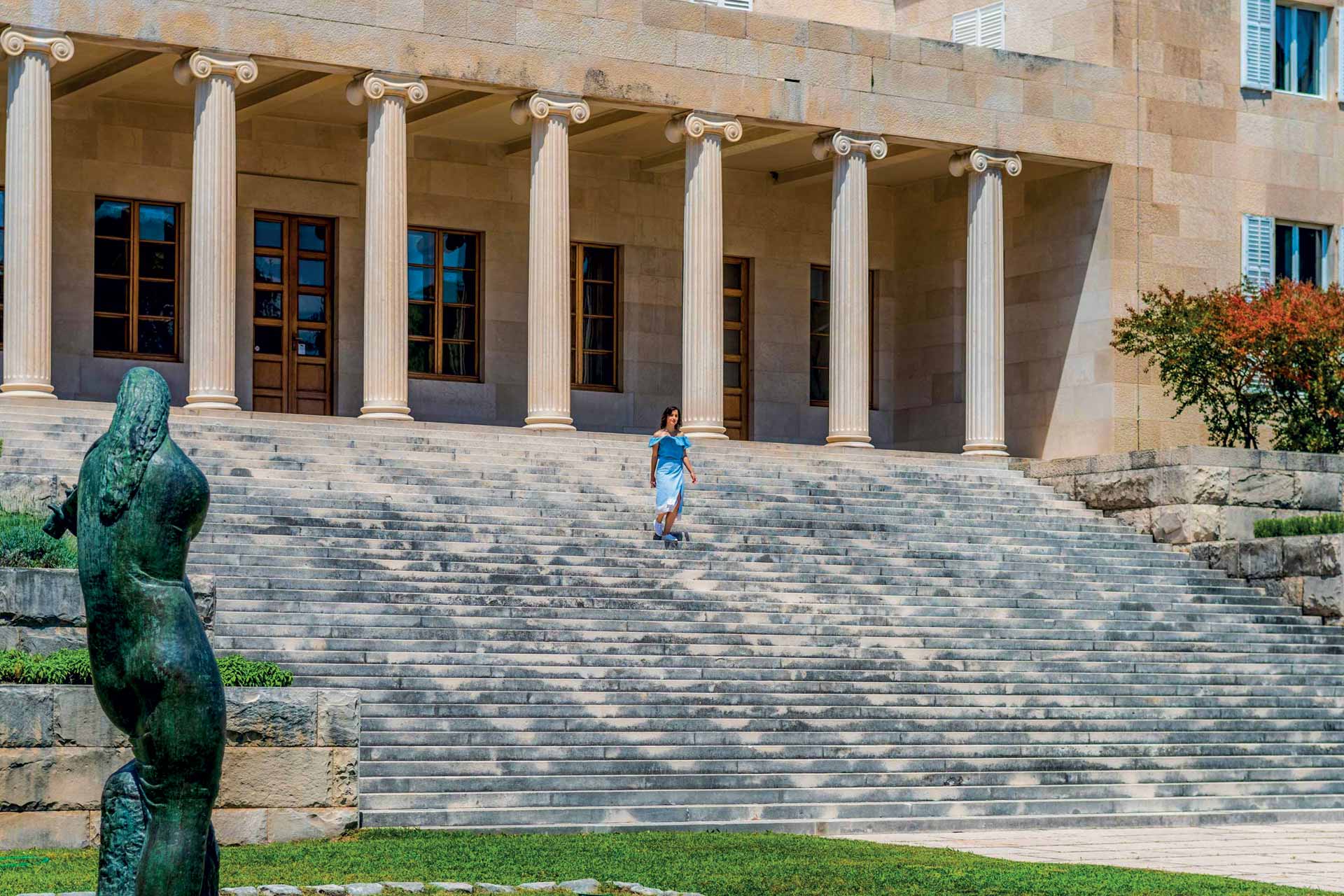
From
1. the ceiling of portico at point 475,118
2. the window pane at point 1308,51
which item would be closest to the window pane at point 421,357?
the ceiling of portico at point 475,118

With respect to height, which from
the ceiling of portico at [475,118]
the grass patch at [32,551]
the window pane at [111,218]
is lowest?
the grass patch at [32,551]

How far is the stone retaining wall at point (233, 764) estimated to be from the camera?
13039mm

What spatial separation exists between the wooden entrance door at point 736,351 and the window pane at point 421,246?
16.7 ft

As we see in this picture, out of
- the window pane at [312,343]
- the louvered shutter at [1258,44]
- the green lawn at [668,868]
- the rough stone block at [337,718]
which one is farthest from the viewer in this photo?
the louvered shutter at [1258,44]

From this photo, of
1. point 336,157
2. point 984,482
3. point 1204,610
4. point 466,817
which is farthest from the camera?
point 336,157

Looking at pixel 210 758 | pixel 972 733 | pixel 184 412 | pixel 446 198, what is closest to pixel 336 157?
pixel 446 198

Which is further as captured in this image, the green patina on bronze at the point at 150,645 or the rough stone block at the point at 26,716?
the rough stone block at the point at 26,716

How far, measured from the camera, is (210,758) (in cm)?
791

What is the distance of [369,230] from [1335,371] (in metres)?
12.9

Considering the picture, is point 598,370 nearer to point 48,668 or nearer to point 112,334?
point 112,334

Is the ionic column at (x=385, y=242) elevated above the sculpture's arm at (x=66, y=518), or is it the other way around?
the ionic column at (x=385, y=242)

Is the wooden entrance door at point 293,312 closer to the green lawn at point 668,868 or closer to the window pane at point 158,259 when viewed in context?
the window pane at point 158,259

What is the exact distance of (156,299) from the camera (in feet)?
98.6

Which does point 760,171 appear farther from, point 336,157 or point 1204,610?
point 1204,610
